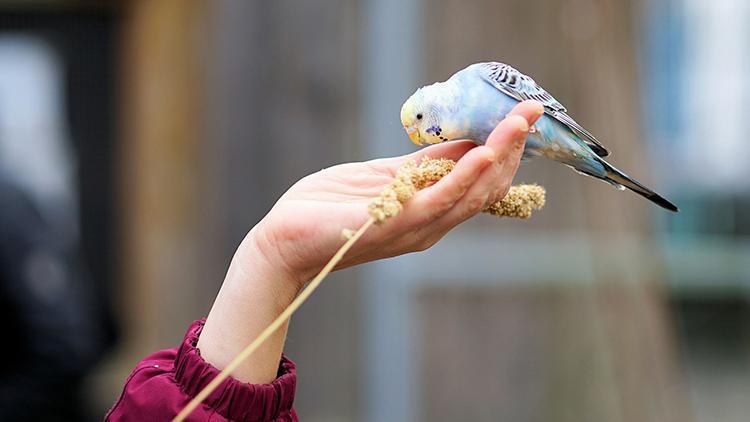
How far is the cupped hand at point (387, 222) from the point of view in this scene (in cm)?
119

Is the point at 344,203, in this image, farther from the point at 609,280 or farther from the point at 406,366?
the point at 406,366

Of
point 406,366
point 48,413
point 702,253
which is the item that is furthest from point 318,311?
point 702,253

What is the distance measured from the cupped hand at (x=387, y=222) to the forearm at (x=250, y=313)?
1 centimetres

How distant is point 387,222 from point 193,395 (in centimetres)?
34

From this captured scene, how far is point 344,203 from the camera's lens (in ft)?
4.11

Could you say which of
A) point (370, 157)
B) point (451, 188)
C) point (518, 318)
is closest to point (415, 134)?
point (451, 188)

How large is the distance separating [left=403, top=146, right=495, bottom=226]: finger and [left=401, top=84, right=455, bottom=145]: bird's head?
105mm

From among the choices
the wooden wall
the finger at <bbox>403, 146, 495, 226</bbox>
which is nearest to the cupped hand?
the finger at <bbox>403, 146, 495, 226</bbox>

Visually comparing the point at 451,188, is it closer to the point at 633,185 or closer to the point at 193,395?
the point at 633,185

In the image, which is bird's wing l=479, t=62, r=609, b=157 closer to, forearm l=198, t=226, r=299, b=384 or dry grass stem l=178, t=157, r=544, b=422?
dry grass stem l=178, t=157, r=544, b=422

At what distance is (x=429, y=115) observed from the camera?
1278mm

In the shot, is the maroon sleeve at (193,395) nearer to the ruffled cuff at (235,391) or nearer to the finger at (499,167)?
the ruffled cuff at (235,391)

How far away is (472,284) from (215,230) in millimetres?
993

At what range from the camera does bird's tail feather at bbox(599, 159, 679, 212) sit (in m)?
1.34
